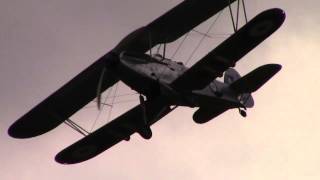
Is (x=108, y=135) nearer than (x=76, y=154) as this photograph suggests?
Yes

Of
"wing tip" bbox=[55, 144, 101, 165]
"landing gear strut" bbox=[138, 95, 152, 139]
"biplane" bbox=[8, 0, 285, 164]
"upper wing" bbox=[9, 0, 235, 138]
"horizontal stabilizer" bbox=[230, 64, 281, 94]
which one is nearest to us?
"biplane" bbox=[8, 0, 285, 164]

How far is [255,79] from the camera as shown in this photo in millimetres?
21500

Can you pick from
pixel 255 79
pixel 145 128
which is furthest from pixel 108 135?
pixel 255 79

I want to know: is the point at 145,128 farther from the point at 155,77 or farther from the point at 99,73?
the point at 99,73

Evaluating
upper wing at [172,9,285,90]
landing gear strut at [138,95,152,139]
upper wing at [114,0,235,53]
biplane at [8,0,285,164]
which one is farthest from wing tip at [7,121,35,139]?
upper wing at [172,9,285,90]

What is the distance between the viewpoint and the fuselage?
19609 mm

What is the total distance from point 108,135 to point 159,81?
121 inches

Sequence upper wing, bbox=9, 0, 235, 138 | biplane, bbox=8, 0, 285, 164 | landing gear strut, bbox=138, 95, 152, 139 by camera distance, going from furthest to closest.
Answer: upper wing, bbox=9, 0, 235, 138
landing gear strut, bbox=138, 95, 152, 139
biplane, bbox=8, 0, 285, 164

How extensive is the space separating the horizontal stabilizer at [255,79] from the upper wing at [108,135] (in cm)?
223

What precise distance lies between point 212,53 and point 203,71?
53cm

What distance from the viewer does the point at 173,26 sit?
2097 centimetres

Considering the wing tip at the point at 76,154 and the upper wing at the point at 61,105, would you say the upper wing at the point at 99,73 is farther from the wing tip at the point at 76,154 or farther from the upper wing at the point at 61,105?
the wing tip at the point at 76,154

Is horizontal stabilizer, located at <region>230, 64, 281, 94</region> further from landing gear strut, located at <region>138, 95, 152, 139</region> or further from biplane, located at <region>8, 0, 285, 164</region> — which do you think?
landing gear strut, located at <region>138, 95, 152, 139</region>

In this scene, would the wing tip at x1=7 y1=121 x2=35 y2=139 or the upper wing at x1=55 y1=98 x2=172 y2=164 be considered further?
the wing tip at x1=7 y1=121 x2=35 y2=139
